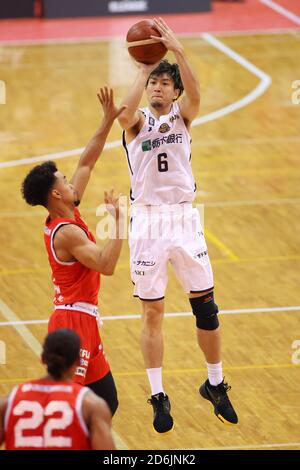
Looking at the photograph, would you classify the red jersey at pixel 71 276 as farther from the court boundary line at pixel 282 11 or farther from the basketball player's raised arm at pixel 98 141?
the court boundary line at pixel 282 11

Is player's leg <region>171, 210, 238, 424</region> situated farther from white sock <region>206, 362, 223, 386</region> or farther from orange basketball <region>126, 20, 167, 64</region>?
orange basketball <region>126, 20, 167, 64</region>

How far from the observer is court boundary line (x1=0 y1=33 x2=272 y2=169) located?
17.2 meters

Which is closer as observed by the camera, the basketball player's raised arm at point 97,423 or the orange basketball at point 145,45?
the basketball player's raised arm at point 97,423

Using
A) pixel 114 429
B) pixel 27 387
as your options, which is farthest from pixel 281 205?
pixel 27 387

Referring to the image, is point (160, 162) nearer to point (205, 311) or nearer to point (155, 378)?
point (205, 311)

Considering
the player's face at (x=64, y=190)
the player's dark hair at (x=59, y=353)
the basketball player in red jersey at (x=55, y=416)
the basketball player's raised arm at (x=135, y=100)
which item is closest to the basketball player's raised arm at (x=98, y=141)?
the basketball player's raised arm at (x=135, y=100)

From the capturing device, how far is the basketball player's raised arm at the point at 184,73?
29.8 ft

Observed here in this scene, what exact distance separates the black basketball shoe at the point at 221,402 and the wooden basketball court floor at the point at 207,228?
0.84ft

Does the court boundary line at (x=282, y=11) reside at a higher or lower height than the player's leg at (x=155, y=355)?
lower

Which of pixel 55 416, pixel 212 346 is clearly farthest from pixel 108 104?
pixel 55 416

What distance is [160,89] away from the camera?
9.48 m

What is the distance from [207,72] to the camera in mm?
21516

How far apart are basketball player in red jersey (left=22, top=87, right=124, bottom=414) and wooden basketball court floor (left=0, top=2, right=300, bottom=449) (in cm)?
143

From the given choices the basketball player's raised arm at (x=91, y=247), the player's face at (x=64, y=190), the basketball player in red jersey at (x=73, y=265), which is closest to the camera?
the basketball player's raised arm at (x=91, y=247)
